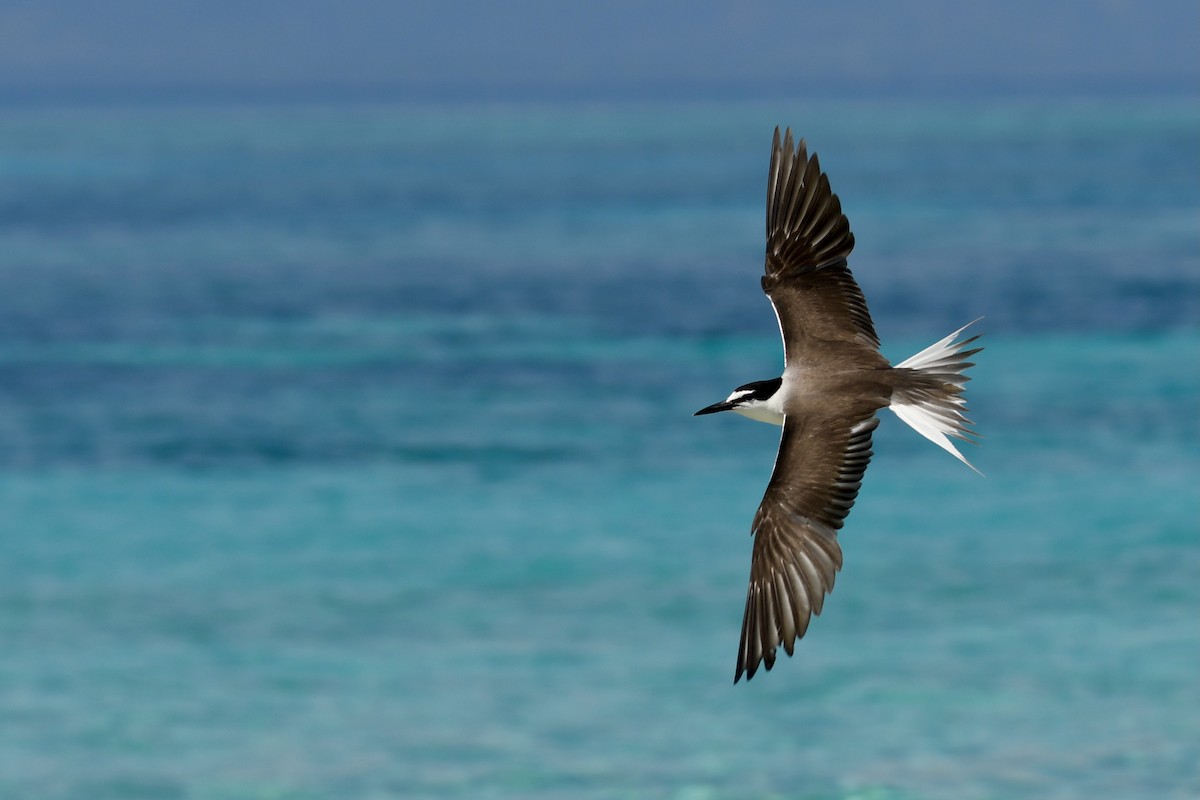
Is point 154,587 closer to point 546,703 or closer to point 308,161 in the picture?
point 546,703

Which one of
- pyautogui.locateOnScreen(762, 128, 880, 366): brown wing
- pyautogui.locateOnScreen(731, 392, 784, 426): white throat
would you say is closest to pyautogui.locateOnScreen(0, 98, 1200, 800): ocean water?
pyautogui.locateOnScreen(762, 128, 880, 366): brown wing

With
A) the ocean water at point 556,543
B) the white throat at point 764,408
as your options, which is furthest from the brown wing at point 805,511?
the ocean water at point 556,543

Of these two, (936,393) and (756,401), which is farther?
(756,401)

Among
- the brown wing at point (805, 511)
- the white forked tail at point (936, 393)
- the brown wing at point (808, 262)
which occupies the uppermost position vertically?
the brown wing at point (808, 262)

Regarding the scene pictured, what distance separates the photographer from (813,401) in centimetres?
796

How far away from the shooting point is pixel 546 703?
15.8 m

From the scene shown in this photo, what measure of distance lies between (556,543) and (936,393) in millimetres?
13049

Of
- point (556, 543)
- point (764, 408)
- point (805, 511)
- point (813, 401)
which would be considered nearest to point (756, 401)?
point (764, 408)

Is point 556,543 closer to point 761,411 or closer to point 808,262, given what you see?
point 808,262

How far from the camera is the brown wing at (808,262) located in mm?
8320

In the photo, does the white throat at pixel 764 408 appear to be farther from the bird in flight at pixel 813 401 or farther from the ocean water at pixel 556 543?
the ocean water at pixel 556 543

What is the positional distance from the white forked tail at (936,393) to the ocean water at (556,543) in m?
6.67

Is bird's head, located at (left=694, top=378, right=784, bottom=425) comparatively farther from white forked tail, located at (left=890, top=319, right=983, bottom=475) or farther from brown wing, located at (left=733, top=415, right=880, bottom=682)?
white forked tail, located at (left=890, top=319, right=983, bottom=475)

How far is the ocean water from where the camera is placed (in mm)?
14930
